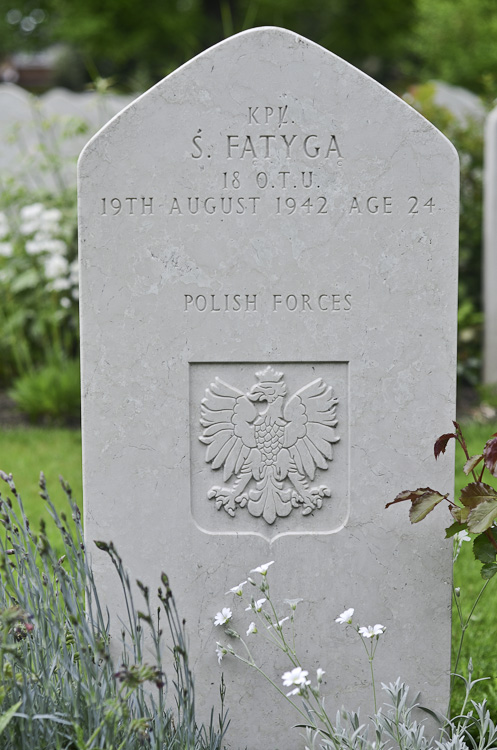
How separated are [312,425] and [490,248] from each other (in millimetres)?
4691

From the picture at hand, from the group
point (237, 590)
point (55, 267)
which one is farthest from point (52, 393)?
point (237, 590)

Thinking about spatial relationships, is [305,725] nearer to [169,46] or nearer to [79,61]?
[169,46]

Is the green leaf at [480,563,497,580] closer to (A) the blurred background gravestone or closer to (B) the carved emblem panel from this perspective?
(B) the carved emblem panel

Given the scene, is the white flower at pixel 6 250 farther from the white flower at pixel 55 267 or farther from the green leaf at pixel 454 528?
the green leaf at pixel 454 528

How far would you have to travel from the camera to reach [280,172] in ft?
7.86

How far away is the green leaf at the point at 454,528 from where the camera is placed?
2287 millimetres

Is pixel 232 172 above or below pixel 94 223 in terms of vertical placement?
above

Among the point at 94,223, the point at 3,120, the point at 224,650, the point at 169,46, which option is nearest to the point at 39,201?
the point at 3,120

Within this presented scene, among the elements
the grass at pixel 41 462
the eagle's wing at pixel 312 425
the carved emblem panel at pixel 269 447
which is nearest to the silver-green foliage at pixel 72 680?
the carved emblem panel at pixel 269 447

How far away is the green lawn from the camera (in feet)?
9.61

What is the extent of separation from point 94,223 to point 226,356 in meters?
0.55

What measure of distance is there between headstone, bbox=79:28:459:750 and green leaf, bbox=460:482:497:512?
0.22 m

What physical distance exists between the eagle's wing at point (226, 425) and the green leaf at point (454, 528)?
635 mm

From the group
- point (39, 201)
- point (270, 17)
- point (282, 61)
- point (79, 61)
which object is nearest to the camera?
point (282, 61)
